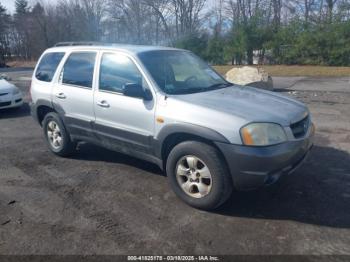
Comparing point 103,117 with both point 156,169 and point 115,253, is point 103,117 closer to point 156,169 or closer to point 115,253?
point 156,169

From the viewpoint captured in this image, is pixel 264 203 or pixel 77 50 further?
pixel 77 50

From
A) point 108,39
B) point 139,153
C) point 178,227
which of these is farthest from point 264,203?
point 108,39

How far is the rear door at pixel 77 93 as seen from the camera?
4689 millimetres

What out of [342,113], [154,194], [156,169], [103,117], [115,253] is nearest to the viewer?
[115,253]

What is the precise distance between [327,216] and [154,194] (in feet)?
6.50

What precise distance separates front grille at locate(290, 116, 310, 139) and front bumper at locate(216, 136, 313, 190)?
16 centimetres

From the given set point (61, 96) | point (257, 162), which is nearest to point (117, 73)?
point (61, 96)

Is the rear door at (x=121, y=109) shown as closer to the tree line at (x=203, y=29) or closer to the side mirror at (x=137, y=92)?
the side mirror at (x=137, y=92)

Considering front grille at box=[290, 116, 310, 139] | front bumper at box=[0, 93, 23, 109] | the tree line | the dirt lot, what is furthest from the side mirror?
the tree line

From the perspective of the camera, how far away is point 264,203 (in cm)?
385

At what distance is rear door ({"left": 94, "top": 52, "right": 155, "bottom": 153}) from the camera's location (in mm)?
4043

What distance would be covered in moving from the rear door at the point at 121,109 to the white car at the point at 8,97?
5.83m

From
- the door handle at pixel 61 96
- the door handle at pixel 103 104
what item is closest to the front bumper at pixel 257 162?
the door handle at pixel 103 104

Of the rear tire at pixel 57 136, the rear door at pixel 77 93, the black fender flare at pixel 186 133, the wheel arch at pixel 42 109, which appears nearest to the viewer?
the black fender flare at pixel 186 133
